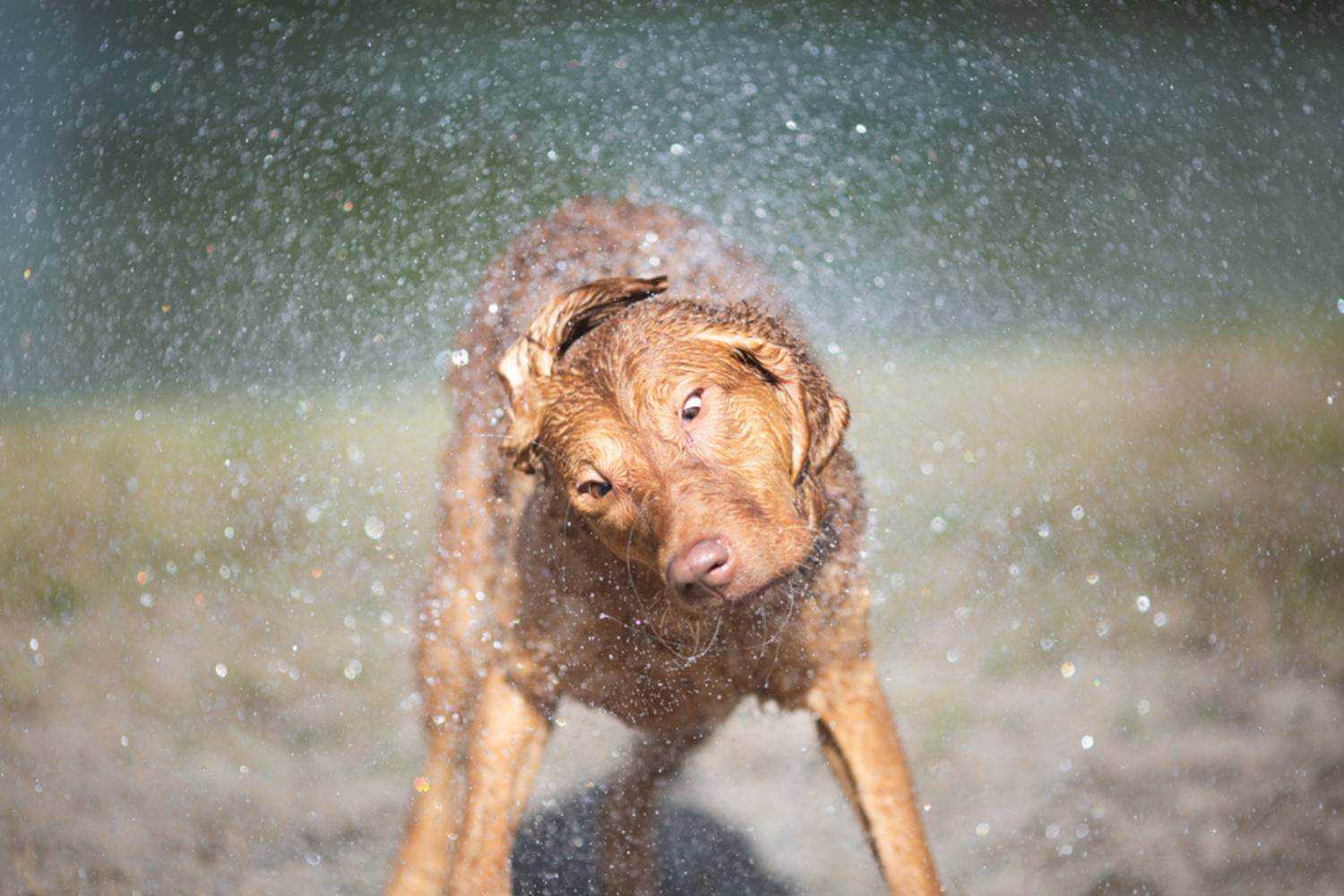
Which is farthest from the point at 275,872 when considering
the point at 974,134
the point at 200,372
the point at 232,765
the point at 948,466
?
the point at 974,134

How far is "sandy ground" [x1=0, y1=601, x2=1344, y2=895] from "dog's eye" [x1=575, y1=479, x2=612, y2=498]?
0.11m

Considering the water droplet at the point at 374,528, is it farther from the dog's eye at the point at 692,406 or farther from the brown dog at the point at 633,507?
the dog's eye at the point at 692,406

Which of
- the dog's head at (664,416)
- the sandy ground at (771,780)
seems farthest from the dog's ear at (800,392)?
the sandy ground at (771,780)

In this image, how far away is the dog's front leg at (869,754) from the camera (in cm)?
58

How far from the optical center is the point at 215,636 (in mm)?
640

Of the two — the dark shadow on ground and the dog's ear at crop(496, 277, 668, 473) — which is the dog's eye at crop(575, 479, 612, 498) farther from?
the dark shadow on ground

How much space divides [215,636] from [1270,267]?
0.67 meters

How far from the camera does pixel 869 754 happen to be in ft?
1.93

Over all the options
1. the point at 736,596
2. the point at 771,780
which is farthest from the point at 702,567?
the point at 771,780

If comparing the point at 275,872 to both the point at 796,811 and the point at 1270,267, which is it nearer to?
the point at 796,811

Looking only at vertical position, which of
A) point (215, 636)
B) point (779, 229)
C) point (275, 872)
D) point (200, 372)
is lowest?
point (275, 872)

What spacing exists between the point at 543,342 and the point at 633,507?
0.09 m

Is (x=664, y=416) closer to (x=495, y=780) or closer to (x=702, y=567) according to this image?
(x=702, y=567)

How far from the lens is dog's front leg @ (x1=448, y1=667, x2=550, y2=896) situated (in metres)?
0.59
